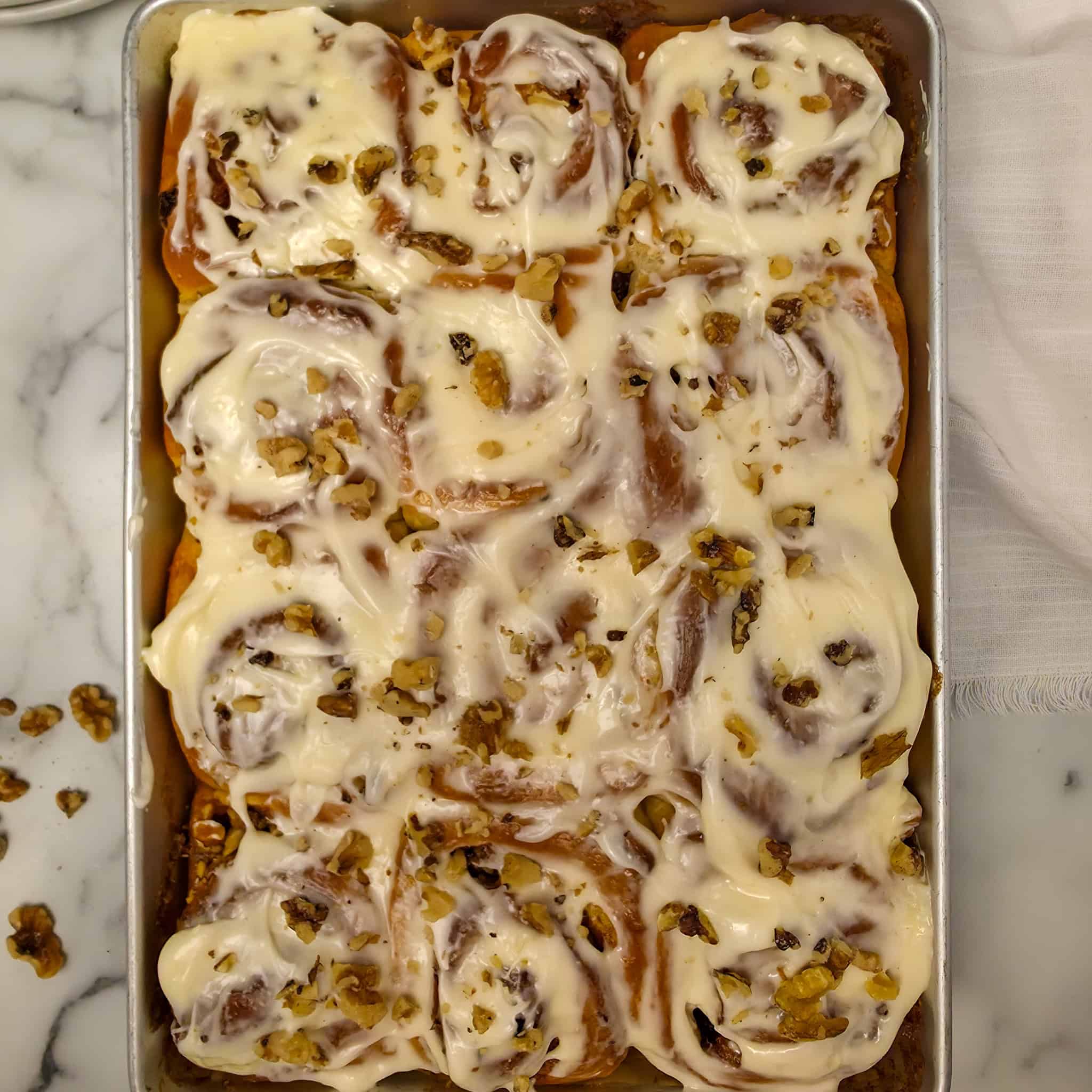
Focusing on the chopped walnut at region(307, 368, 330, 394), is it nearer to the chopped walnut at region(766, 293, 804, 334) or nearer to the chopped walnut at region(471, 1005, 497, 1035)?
the chopped walnut at region(766, 293, 804, 334)

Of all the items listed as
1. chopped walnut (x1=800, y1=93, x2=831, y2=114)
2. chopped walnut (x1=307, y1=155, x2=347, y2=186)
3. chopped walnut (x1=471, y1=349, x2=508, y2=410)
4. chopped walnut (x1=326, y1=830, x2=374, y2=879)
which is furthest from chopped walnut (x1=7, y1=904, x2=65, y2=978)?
chopped walnut (x1=800, y1=93, x2=831, y2=114)

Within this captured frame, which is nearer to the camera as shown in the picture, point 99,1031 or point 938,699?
point 938,699

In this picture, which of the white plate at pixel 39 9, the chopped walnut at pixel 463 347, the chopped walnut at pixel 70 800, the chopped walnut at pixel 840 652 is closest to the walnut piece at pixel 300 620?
the chopped walnut at pixel 463 347

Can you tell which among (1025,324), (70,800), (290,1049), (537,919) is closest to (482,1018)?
(537,919)

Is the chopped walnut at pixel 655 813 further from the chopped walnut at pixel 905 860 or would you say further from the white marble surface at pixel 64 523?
the white marble surface at pixel 64 523

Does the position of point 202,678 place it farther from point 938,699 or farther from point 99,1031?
point 938,699

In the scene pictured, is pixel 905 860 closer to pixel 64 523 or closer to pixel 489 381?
pixel 489 381

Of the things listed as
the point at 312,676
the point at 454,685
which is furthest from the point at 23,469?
the point at 454,685

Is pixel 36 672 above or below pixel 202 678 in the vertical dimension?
below
